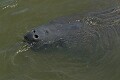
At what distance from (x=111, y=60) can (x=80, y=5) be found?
2.36m

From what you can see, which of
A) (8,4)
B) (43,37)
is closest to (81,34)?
(43,37)

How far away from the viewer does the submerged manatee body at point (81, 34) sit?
6.22m

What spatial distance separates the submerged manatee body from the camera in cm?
622

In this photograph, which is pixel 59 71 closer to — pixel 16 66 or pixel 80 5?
pixel 16 66

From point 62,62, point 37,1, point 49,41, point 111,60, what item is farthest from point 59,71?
point 37,1

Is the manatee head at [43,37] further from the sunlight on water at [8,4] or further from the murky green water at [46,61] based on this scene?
the sunlight on water at [8,4]

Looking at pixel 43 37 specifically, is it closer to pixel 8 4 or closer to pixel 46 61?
pixel 46 61

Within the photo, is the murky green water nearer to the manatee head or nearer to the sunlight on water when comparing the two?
the manatee head

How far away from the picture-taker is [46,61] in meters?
6.39

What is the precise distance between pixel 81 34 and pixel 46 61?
0.85 m

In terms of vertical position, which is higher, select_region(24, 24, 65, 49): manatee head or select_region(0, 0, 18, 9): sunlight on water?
select_region(0, 0, 18, 9): sunlight on water

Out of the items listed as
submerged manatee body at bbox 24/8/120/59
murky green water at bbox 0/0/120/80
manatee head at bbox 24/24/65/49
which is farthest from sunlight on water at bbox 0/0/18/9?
manatee head at bbox 24/24/65/49

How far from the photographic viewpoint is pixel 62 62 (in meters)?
6.33

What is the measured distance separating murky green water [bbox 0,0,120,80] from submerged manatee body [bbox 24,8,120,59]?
207mm
